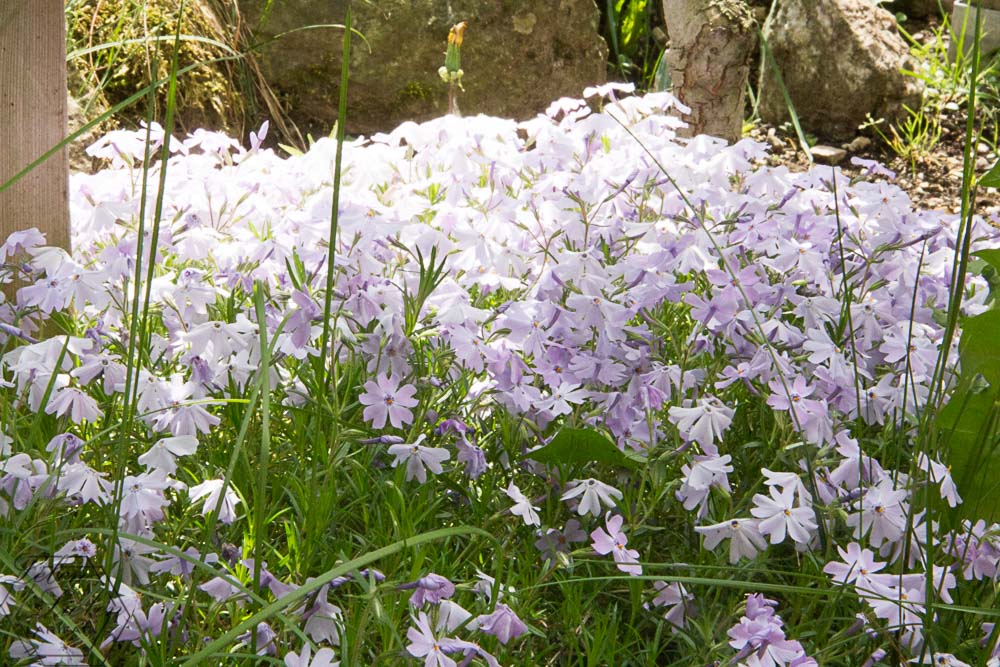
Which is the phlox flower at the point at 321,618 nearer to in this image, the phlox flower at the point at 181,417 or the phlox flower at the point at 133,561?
the phlox flower at the point at 133,561

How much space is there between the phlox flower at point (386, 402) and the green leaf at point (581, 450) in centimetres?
21

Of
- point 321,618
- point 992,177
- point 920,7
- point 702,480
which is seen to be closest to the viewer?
point 321,618

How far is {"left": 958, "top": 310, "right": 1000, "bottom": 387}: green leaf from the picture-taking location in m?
1.61

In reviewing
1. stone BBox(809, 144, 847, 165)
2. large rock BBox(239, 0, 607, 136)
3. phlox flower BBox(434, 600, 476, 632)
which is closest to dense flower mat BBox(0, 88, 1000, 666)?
phlox flower BBox(434, 600, 476, 632)

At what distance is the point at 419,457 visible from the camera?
1526 millimetres

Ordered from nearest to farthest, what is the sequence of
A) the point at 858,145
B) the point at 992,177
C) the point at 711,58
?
the point at 992,177
the point at 711,58
the point at 858,145

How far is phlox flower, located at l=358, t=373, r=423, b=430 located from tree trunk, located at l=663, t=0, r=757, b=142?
2095 mm

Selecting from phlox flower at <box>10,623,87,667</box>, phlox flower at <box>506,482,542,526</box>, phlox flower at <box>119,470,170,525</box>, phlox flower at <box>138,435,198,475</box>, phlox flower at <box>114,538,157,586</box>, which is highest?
phlox flower at <box>138,435,198,475</box>

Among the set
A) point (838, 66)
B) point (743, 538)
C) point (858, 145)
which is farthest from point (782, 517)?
point (838, 66)

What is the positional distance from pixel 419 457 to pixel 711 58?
2.20 m

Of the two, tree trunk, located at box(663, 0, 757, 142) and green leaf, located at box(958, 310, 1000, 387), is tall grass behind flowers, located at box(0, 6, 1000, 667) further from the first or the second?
tree trunk, located at box(663, 0, 757, 142)

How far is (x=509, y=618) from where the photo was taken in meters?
1.24

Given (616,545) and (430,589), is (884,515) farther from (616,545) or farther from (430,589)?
(430,589)

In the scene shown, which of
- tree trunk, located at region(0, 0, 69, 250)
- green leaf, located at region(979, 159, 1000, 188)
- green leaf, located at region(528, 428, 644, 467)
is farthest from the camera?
tree trunk, located at region(0, 0, 69, 250)
